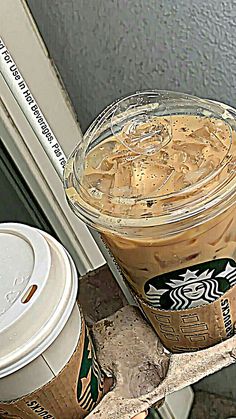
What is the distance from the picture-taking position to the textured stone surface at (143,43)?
71 cm

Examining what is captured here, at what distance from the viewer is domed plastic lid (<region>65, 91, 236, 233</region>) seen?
496 mm

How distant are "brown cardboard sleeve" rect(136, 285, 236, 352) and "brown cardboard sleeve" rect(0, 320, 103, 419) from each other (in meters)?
0.07

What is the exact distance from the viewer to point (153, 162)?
520mm

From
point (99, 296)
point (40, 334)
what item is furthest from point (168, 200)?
point (99, 296)

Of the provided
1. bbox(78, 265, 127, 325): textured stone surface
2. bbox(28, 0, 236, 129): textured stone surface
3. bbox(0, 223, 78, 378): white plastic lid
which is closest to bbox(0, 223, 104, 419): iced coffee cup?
bbox(0, 223, 78, 378): white plastic lid

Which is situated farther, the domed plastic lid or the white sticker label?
the white sticker label

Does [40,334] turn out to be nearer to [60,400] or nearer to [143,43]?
[60,400]

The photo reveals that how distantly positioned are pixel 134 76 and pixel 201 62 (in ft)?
0.26

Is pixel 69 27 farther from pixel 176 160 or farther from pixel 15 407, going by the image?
pixel 15 407

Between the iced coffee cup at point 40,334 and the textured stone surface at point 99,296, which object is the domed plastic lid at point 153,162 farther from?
the textured stone surface at point 99,296

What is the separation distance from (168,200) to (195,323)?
5.5 inches

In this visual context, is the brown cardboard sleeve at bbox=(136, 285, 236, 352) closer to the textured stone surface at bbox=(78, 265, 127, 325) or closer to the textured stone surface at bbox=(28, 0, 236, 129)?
the textured stone surface at bbox=(78, 265, 127, 325)

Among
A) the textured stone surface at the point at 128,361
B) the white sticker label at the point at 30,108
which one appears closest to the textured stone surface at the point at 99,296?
the textured stone surface at the point at 128,361

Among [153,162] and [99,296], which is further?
[99,296]
